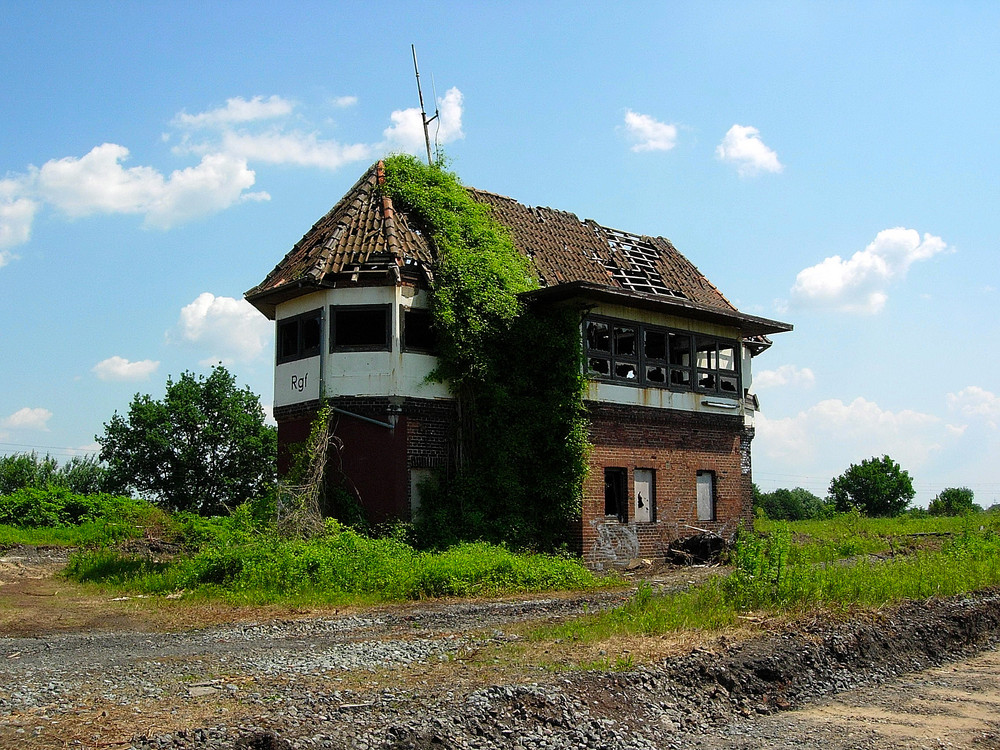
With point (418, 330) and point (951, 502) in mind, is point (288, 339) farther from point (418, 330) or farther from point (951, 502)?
point (951, 502)

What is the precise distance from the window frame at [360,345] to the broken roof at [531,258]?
523 millimetres

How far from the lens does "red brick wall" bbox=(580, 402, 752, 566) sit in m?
20.7

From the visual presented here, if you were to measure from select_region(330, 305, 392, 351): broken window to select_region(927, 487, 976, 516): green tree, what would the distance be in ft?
122

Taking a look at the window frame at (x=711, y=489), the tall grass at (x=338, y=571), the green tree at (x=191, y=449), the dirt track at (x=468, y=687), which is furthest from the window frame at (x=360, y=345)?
the green tree at (x=191, y=449)

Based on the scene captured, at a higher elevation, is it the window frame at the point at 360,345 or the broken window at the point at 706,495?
the window frame at the point at 360,345

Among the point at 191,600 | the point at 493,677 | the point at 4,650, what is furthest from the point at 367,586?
the point at 493,677

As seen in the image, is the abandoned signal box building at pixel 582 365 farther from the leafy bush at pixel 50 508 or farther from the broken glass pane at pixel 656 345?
the leafy bush at pixel 50 508

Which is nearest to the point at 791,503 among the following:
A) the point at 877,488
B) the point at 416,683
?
the point at 877,488

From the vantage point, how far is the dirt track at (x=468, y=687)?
22.4 feet

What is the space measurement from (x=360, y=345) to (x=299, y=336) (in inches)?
70.0

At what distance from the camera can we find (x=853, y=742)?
25.2ft

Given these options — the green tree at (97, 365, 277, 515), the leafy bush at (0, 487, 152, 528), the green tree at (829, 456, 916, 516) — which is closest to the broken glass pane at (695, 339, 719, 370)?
the leafy bush at (0, 487, 152, 528)

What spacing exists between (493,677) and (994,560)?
1291cm

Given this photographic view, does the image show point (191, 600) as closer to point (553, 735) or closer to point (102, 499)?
point (553, 735)
